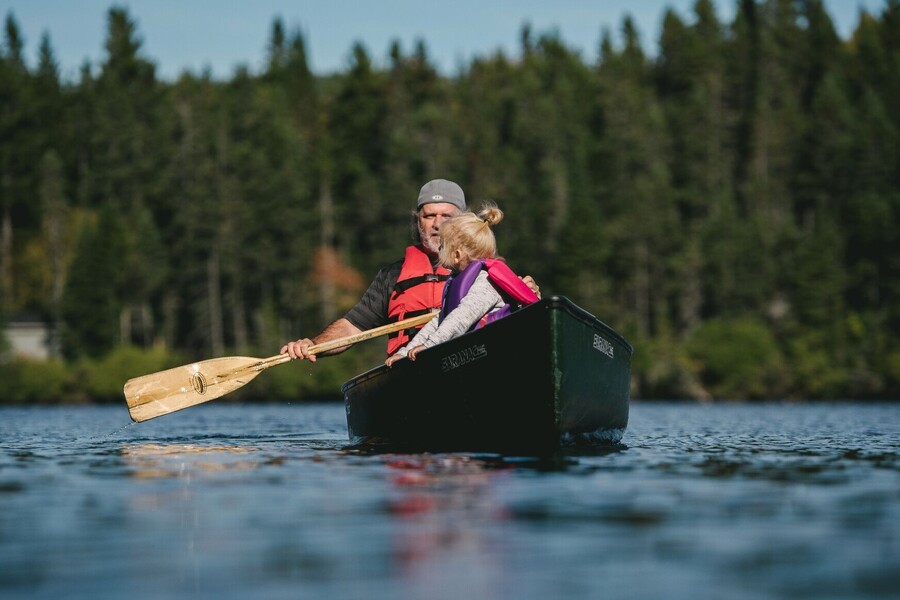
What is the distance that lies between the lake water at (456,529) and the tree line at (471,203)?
56.2m

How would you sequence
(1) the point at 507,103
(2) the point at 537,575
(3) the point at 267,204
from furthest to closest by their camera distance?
(1) the point at 507,103 < (3) the point at 267,204 < (2) the point at 537,575

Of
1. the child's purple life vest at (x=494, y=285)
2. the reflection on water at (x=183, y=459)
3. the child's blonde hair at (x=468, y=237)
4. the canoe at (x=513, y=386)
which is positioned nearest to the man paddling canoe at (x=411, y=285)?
the canoe at (x=513, y=386)

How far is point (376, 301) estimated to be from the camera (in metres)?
13.2

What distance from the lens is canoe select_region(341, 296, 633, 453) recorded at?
1029 centimetres

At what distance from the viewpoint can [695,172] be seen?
9431 centimetres

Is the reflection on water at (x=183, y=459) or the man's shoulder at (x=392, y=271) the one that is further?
the man's shoulder at (x=392, y=271)

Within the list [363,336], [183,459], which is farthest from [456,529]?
[363,336]

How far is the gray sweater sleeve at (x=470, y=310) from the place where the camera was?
10641 millimetres

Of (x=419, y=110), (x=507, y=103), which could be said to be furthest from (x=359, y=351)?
(x=507, y=103)

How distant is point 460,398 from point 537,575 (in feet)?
20.0

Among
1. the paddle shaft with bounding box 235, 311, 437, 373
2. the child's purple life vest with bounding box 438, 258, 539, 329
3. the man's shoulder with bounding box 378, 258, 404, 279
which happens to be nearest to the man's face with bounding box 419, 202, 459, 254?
the man's shoulder with bounding box 378, 258, 404, 279

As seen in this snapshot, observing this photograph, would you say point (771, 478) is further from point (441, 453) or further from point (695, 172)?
point (695, 172)

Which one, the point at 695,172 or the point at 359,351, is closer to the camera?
the point at 359,351

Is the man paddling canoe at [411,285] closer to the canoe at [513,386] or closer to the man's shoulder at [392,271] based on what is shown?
the man's shoulder at [392,271]
